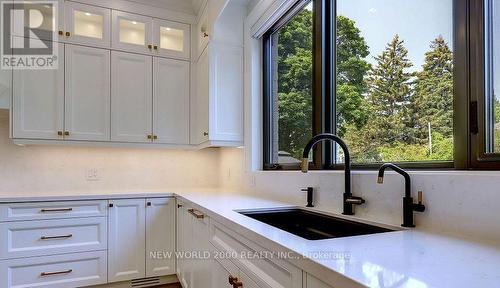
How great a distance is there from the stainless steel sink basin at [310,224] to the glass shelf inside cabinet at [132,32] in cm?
211

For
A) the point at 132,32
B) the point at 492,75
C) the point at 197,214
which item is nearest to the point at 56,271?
the point at 197,214

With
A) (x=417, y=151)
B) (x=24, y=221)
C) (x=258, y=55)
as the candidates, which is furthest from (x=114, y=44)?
(x=417, y=151)

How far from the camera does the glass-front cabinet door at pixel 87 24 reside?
8.50ft

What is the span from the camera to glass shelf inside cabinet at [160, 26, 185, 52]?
9.61ft

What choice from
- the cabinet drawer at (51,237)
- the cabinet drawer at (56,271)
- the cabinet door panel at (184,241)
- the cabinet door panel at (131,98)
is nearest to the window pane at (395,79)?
the cabinet door panel at (184,241)

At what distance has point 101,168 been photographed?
2928mm

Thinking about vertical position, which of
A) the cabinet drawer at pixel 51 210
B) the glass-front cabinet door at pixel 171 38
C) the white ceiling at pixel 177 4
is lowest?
the cabinet drawer at pixel 51 210

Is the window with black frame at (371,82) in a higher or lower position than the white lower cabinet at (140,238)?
higher

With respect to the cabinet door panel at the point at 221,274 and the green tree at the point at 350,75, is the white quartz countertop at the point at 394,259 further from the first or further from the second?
the green tree at the point at 350,75

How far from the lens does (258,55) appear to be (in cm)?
260

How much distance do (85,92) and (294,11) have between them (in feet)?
6.22

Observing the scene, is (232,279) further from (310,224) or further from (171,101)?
(171,101)

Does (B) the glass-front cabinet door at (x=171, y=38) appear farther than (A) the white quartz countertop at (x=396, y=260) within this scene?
Yes

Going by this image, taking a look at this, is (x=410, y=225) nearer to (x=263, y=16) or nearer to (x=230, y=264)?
(x=230, y=264)
